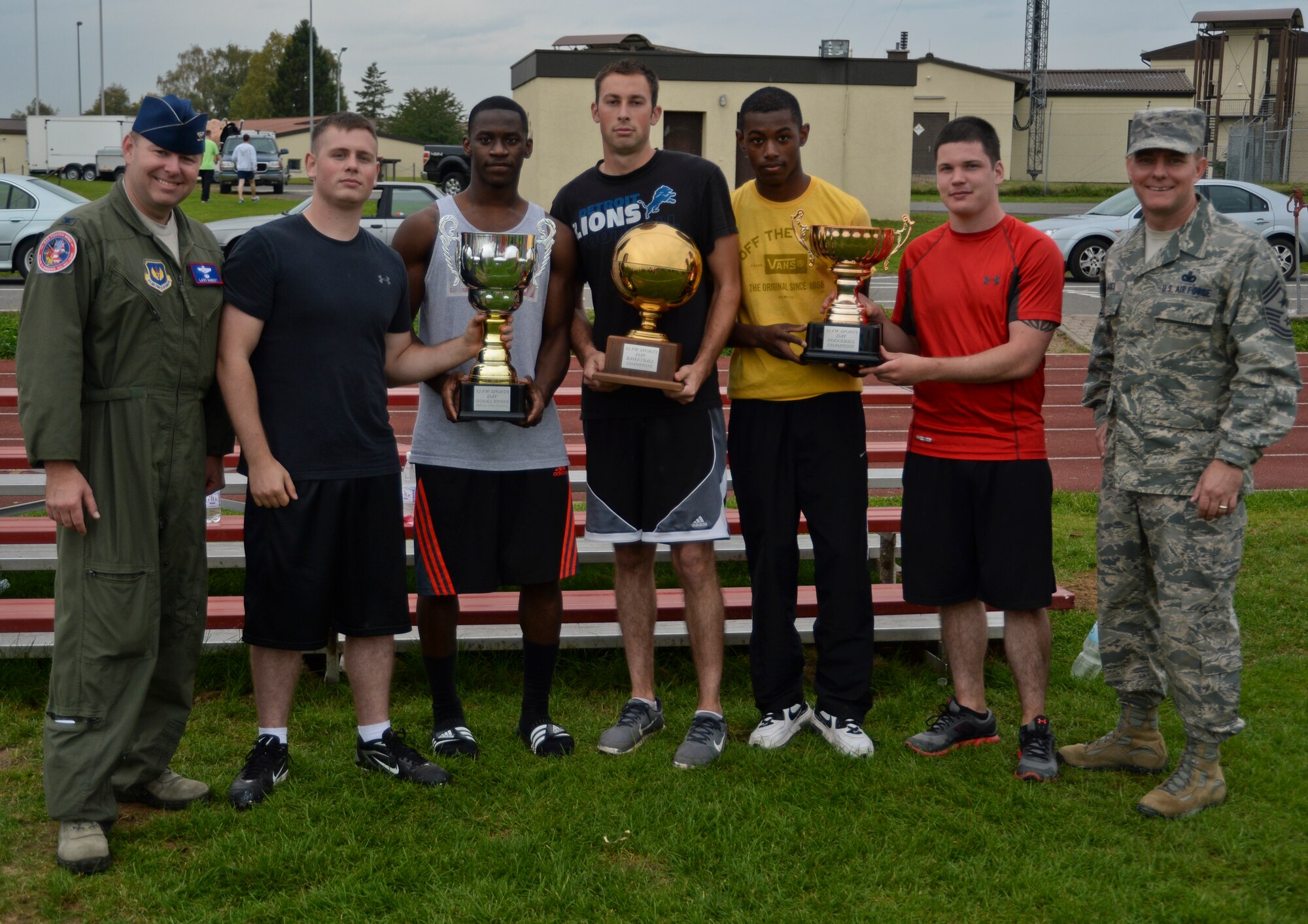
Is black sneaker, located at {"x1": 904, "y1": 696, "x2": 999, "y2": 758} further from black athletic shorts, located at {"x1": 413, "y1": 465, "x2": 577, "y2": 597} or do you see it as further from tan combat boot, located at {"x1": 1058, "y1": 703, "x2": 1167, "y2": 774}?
black athletic shorts, located at {"x1": 413, "y1": 465, "x2": 577, "y2": 597}

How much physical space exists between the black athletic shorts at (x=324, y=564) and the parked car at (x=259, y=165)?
2696cm

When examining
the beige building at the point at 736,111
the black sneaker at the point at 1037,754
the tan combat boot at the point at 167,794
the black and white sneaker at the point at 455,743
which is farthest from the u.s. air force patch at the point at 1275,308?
the beige building at the point at 736,111

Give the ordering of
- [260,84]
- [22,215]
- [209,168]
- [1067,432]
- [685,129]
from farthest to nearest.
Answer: [260,84], [685,129], [209,168], [22,215], [1067,432]

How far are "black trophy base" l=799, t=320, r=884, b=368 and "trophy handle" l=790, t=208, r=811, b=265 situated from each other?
0.93 feet

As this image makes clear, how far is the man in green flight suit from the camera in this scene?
3135 millimetres

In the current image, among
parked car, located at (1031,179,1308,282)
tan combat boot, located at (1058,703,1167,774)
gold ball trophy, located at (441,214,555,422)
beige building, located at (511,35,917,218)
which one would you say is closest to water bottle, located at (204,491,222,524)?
gold ball trophy, located at (441,214,555,422)

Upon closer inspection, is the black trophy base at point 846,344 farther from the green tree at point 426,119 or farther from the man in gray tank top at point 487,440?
the green tree at point 426,119

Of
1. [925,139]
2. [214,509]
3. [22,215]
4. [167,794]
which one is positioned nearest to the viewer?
[167,794]

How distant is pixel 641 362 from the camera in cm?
378

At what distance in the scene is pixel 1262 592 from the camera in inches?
218

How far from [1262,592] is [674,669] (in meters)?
2.80

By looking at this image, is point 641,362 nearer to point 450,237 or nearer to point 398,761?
point 450,237

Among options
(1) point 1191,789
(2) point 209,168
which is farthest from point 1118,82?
(1) point 1191,789

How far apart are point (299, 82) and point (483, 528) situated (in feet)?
239
